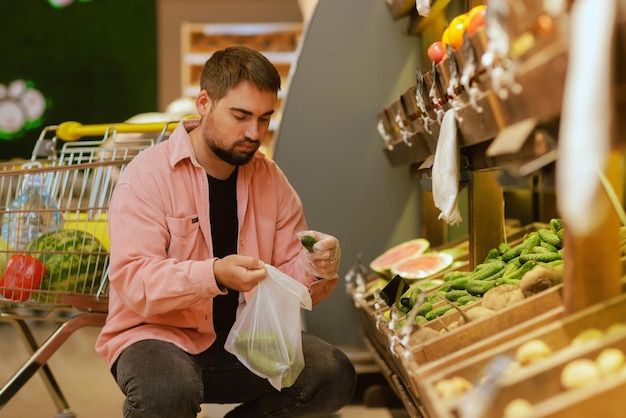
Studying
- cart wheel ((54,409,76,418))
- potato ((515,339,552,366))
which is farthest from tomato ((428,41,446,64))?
cart wheel ((54,409,76,418))

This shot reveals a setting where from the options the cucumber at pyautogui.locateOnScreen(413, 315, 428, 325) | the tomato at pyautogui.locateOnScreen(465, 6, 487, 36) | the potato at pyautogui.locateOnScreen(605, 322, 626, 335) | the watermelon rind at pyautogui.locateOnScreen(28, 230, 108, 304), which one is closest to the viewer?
the potato at pyautogui.locateOnScreen(605, 322, 626, 335)

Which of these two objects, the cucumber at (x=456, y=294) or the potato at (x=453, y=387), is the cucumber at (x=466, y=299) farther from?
the potato at (x=453, y=387)

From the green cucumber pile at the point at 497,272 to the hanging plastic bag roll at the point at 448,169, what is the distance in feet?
0.80

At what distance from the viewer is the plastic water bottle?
310cm

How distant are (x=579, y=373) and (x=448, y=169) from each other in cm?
83

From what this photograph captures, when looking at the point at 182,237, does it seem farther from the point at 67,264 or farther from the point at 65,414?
the point at 65,414

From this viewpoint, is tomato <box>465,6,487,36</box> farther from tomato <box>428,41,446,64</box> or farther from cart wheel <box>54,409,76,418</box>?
cart wheel <box>54,409,76,418</box>

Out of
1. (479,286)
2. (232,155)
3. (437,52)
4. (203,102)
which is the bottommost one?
(479,286)

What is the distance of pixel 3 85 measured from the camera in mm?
9047

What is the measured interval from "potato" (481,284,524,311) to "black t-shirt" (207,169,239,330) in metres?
0.81

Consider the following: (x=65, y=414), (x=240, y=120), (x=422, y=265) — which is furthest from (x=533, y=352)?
(x=65, y=414)

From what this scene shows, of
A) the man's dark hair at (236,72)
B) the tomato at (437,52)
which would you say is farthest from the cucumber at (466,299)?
the man's dark hair at (236,72)

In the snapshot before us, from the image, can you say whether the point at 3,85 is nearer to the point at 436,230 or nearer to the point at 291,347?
the point at 436,230

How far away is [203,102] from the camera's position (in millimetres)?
2635
